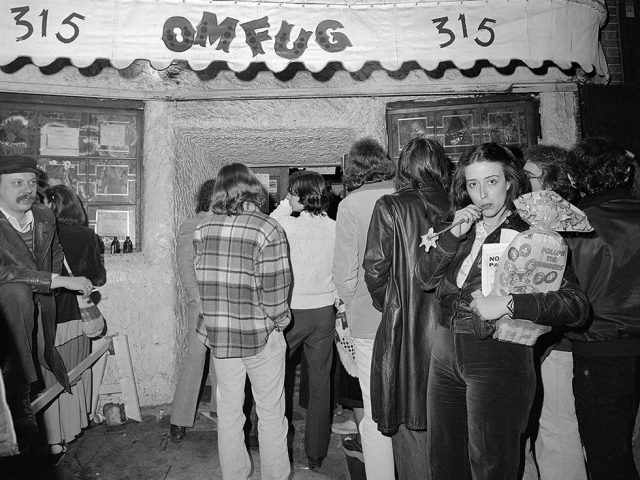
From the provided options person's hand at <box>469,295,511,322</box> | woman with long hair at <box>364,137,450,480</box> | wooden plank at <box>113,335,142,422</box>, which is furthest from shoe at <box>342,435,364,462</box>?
person's hand at <box>469,295,511,322</box>

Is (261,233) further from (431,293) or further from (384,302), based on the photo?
(431,293)

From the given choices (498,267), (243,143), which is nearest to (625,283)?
(498,267)

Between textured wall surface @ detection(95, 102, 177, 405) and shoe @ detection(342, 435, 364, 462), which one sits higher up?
textured wall surface @ detection(95, 102, 177, 405)

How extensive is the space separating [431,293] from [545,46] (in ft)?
6.25

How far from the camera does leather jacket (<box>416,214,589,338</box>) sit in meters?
1.60

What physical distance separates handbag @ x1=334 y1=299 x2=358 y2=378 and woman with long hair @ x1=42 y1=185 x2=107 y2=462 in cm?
203

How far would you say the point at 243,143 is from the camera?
443 centimetres

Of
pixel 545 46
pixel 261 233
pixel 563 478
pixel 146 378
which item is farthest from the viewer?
pixel 146 378

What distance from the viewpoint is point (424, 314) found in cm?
219

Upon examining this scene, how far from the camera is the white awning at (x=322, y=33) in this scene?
103 inches

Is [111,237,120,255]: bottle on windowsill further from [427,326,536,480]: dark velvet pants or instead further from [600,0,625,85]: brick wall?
[600,0,625,85]: brick wall

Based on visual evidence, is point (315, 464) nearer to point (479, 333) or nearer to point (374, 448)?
point (374, 448)

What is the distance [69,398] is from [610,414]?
11.8ft

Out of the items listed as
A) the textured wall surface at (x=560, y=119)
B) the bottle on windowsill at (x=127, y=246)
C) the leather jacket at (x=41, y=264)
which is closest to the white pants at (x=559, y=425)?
the textured wall surface at (x=560, y=119)
